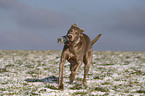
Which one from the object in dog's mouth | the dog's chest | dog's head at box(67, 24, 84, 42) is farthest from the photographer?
the dog's chest

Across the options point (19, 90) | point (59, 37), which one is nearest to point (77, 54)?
point (59, 37)

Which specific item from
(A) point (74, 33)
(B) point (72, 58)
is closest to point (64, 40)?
(A) point (74, 33)

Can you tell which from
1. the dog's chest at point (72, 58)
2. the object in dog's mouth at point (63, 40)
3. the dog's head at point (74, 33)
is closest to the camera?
the object in dog's mouth at point (63, 40)

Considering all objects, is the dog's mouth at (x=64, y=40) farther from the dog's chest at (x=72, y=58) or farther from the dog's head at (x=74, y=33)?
the dog's chest at (x=72, y=58)

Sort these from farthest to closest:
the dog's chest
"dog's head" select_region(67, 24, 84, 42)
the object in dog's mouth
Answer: the dog's chest, "dog's head" select_region(67, 24, 84, 42), the object in dog's mouth

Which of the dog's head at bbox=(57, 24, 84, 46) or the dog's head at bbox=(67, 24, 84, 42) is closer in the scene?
the dog's head at bbox=(57, 24, 84, 46)

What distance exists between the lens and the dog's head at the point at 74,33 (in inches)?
309

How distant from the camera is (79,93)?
25.8ft

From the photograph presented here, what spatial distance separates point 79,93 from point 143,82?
14.8 ft

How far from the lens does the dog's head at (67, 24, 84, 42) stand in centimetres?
785

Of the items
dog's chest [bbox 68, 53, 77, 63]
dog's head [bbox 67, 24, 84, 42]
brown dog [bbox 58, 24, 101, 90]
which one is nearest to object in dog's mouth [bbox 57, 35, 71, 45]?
brown dog [bbox 58, 24, 101, 90]

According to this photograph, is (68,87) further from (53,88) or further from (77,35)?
(77,35)

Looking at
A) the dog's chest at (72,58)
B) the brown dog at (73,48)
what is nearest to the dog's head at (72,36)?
the brown dog at (73,48)

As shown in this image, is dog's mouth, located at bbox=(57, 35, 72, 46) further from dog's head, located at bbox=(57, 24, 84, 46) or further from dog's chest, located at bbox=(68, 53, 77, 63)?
dog's chest, located at bbox=(68, 53, 77, 63)
